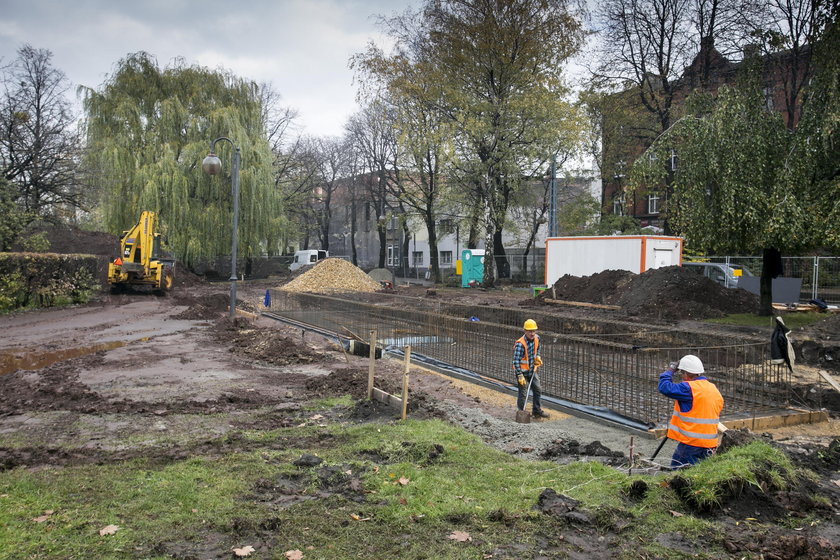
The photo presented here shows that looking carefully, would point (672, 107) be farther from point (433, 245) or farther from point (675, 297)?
point (433, 245)

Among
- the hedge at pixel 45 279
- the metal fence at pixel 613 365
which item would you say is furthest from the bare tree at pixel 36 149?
the metal fence at pixel 613 365

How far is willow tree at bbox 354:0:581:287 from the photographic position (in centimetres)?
3148

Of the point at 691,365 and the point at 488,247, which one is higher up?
the point at 488,247

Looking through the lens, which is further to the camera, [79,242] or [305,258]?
[305,258]

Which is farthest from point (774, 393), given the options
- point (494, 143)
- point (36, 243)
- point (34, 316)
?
point (36, 243)

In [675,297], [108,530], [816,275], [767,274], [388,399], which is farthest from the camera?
[816,275]

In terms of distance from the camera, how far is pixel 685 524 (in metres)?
4.57

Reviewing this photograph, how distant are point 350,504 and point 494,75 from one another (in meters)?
31.3

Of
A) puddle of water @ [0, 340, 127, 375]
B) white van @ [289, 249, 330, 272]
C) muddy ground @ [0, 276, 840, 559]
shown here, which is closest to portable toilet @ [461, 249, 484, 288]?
white van @ [289, 249, 330, 272]

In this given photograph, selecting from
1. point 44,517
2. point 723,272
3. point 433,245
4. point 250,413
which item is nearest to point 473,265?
point 433,245

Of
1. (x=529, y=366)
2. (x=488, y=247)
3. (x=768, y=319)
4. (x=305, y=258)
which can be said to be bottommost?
(x=768, y=319)

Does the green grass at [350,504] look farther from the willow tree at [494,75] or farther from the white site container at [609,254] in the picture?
the willow tree at [494,75]

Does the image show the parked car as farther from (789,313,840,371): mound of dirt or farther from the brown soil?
the brown soil

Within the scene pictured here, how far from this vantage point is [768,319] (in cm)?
1798
